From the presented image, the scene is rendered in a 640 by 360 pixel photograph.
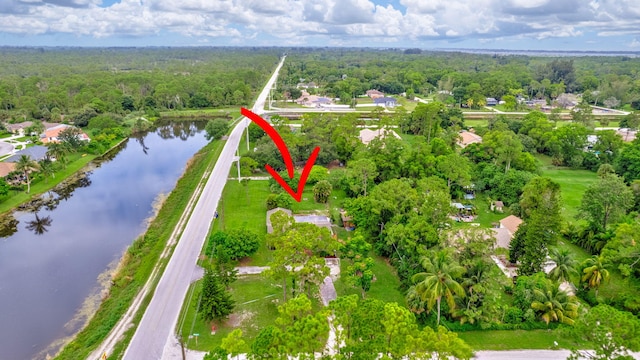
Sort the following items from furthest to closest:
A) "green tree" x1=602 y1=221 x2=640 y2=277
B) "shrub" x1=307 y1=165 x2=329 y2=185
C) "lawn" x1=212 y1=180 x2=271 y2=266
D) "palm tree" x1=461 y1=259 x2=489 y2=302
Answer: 1. "shrub" x1=307 y1=165 x2=329 y2=185
2. "lawn" x1=212 y1=180 x2=271 y2=266
3. "green tree" x1=602 y1=221 x2=640 y2=277
4. "palm tree" x1=461 y1=259 x2=489 y2=302

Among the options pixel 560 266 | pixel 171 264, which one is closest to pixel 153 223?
pixel 171 264

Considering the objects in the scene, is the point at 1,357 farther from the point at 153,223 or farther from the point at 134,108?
the point at 134,108

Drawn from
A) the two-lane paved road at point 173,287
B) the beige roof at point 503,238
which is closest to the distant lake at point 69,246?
the two-lane paved road at point 173,287

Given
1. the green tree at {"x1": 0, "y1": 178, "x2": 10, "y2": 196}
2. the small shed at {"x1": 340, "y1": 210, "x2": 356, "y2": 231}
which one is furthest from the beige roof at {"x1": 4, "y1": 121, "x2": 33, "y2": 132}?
the small shed at {"x1": 340, "y1": 210, "x2": 356, "y2": 231}

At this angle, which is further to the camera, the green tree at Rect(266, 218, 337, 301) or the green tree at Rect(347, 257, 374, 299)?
the green tree at Rect(347, 257, 374, 299)

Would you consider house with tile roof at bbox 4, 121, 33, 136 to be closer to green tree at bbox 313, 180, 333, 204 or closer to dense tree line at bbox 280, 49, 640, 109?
dense tree line at bbox 280, 49, 640, 109

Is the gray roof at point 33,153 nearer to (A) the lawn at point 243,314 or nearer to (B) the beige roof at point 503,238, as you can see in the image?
(A) the lawn at point 243,314
